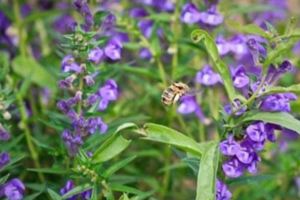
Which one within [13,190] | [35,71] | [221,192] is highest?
[35,71]

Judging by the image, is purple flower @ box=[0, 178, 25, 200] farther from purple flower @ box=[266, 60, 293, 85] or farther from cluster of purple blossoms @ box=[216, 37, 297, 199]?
purple flower @ box=[266, 60, 293, 85]

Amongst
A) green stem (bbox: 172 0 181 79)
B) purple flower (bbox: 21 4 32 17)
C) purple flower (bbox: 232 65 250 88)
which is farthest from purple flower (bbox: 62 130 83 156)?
purple flower (bbox: 21 4 32 17)

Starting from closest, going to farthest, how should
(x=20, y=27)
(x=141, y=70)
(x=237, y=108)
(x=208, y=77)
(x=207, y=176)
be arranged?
1. (x=207, y=176)
2. (x=237, y=108)
3. (x=208, y=77)
4. (x=141, y=70)
5. (x=20, y=27)

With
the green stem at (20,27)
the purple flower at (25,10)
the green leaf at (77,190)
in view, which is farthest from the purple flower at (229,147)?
the purple flower at (25,10)

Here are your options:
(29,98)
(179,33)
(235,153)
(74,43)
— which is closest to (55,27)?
(29,98)

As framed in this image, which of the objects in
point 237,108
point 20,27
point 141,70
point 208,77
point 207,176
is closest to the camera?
point 207,176

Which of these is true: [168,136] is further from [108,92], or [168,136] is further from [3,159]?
[3,159]

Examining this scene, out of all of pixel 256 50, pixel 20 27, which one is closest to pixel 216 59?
pixel 256 50
